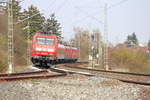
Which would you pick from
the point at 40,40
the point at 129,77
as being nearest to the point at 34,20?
the point at 40,40

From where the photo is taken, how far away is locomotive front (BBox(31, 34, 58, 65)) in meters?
27.7

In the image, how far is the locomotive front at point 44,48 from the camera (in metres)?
27.7

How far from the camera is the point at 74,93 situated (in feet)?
31.5

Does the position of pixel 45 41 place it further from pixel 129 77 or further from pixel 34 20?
pixel 34 20

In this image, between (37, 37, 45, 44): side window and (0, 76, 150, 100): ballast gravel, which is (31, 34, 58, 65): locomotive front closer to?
(37, 37, 45, 44): side window

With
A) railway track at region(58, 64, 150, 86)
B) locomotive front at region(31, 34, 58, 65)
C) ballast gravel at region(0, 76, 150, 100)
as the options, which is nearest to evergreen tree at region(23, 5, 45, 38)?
locomotive front at region(31, 34, 58, 65)

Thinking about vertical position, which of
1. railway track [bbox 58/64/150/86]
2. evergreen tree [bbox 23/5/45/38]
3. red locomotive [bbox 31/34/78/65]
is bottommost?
railway track [bbox 58/64/150/86]

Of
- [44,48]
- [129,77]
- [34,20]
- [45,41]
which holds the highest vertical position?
[34,20]

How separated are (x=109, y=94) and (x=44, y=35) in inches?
759

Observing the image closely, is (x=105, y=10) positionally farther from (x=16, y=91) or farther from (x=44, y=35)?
(x=16, y=91)

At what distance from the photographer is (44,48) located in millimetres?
27938

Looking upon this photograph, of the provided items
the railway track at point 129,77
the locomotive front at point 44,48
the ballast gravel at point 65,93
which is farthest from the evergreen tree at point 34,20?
the ballast gravel at point 65,93

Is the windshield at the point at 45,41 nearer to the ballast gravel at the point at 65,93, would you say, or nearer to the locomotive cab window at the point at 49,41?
the locomotive cab window at the point at 49,41

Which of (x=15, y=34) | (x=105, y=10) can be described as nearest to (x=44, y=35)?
(x=105, y=10)
